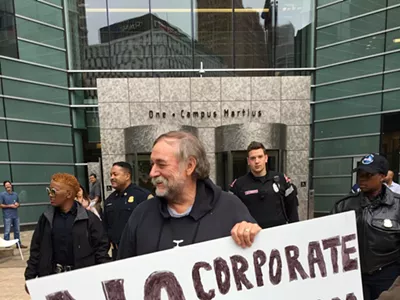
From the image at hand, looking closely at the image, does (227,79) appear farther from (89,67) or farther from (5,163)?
(5,163)

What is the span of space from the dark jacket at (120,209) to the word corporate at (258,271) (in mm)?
2262

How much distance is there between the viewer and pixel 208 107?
999 centimetres

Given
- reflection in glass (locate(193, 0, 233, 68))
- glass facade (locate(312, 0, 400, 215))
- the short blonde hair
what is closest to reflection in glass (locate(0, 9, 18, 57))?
reflection in glass (locate(193, 0, 233, 68))

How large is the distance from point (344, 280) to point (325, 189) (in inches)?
462

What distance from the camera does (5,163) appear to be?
34.1 feet

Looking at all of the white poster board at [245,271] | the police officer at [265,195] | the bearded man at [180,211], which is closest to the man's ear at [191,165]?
the bearded man at [180,211]

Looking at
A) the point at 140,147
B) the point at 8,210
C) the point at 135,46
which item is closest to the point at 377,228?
the point at 140,147

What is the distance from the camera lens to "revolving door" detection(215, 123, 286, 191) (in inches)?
373

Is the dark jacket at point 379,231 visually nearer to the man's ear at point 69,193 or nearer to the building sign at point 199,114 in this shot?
the man's ear at point 69,193

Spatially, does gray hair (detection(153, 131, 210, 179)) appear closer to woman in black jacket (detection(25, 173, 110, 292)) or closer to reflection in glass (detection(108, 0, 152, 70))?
woman in black jacket (detection(25, 173, 110, 292))

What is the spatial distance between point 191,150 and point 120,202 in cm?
241

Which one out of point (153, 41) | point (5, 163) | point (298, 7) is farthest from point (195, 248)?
point (298, 7)

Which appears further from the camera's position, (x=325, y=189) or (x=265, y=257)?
(x=325, y=189)

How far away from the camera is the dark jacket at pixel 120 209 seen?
356 centimetres
